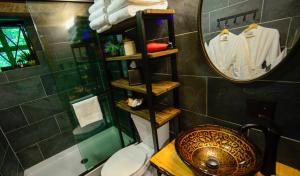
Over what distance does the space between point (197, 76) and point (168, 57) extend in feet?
0.94

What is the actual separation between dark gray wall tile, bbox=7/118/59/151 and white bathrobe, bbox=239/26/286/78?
2311mm

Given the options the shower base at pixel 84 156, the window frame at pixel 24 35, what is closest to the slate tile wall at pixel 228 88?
the shower base at pixel 84 156

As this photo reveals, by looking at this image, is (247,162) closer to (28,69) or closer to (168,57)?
(168,57)

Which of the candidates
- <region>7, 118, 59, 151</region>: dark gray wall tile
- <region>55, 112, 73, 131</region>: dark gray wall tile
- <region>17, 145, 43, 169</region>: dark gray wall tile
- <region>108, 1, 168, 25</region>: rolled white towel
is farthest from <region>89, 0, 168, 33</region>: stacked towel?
<region>17, 145, 43, 169</region>: dark gray wall tile

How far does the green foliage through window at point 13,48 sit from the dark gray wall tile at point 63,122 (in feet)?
2.63

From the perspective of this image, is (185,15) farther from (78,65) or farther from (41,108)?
(41,108)

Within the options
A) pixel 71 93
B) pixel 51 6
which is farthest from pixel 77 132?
pixel 51 6

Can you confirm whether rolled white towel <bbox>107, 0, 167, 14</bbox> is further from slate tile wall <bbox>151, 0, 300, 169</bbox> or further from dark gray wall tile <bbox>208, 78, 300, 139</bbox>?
dark gray wall tile <bbox>208, 78, 300, 139</bbox>

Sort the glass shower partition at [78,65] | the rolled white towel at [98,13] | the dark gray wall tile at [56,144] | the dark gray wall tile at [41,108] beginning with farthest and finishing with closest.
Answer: the dark gray wall tile at [56,144] → the dark gray wall tile at [41,108] → the glass shower partition at [78,65] → the rolled white towel at [98,13]

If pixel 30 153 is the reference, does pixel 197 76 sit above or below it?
above

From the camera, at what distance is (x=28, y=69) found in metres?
1.78

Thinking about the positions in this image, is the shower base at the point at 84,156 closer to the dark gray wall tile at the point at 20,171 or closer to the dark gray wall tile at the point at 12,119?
the dark gray wall tile at the point at 20,171

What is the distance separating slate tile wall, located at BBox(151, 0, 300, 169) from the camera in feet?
2.19

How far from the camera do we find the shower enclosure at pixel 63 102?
4.45ft
